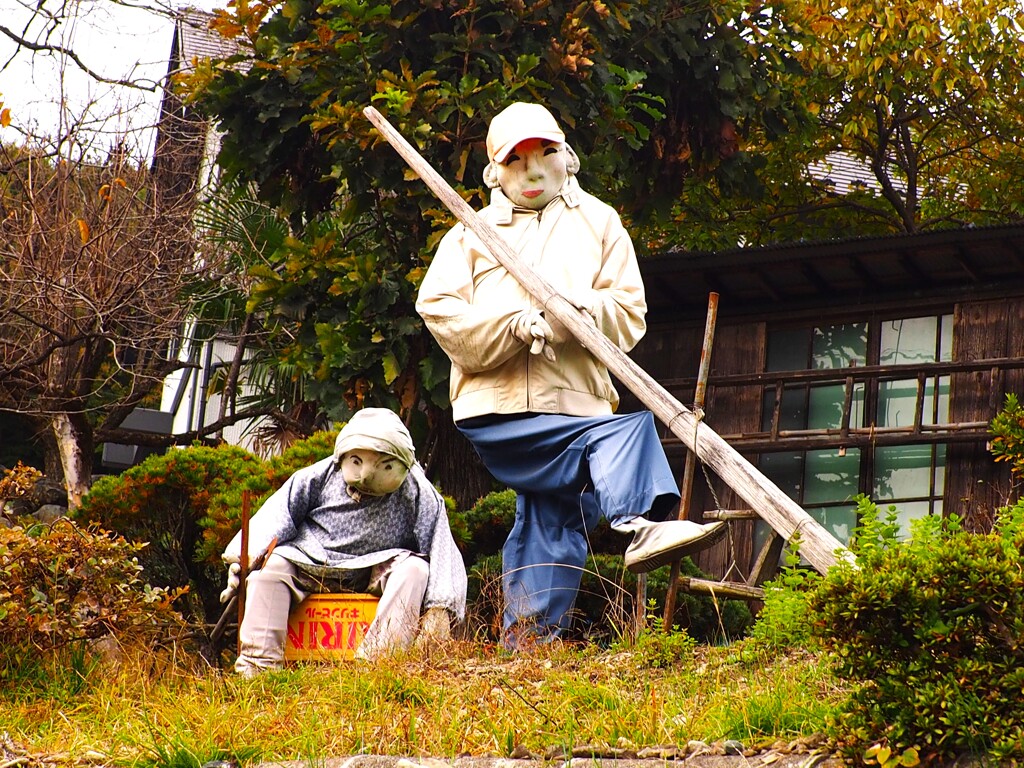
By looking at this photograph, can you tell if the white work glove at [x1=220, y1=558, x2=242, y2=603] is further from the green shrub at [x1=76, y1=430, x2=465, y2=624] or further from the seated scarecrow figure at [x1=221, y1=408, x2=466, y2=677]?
the green shrub at [x1=76, y1=430, x2=465, y2=624]

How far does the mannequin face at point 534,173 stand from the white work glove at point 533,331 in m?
0.80

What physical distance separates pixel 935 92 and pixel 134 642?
33.3ft

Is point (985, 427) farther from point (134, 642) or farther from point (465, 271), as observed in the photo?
point (134, 642)

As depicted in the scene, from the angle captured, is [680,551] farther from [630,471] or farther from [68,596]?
[68,596]

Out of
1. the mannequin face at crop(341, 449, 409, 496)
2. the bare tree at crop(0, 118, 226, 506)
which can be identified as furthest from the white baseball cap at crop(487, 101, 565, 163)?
the bare tree at crop(0, 118, 226, 506)

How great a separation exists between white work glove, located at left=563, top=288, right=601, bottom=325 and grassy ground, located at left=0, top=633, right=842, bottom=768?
5.41ft

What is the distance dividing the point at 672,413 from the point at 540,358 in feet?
3.30

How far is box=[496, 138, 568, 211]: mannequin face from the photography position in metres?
7.90

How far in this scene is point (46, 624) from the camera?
655 centimetres

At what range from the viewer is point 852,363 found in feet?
39.8

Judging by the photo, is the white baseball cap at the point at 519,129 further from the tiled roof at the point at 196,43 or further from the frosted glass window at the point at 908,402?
the tiled roof at the point at 196,43

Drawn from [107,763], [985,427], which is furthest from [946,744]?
[985,427]

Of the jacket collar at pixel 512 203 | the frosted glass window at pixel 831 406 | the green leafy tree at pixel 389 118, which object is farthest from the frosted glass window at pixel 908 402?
the jacket collar at pixel 512 203

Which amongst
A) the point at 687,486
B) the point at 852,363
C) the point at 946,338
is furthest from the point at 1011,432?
the point at 852,363
